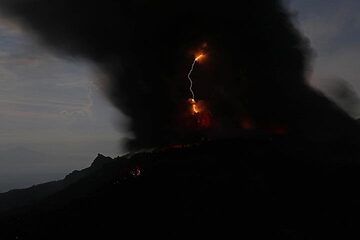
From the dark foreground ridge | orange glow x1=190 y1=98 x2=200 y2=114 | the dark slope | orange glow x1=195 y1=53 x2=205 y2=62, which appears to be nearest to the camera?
the dark foreground ridge

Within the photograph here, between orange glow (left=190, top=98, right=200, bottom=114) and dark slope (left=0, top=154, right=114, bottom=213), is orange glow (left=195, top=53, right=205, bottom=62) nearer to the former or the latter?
orange glow (left=190, top=98, right=200, bottom=114)

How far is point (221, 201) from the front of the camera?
45.0 m

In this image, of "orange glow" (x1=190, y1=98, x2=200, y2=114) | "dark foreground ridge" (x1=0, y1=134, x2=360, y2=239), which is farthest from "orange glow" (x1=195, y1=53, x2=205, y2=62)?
"dark foreground ridge" (x1=0, y1=134, x2=360, y2=239)

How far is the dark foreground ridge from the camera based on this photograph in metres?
40.8

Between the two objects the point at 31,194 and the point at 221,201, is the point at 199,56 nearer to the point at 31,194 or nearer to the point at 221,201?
the point at 31,194

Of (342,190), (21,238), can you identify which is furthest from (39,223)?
(342,190)

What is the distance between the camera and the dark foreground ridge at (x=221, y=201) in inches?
1604

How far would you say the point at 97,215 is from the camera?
147 ft

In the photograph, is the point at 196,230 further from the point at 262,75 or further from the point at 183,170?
the point at 262,75

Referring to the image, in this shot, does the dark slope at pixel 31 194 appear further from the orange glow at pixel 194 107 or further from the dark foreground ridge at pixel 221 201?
the dark foreground ridge at pixel 221 201

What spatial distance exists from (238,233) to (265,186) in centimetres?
1015

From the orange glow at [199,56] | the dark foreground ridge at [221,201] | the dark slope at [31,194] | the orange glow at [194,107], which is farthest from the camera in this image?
the orange glow at [199,56]

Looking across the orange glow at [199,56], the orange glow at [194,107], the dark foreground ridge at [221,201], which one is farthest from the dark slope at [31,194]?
the orange glow at [199,56]

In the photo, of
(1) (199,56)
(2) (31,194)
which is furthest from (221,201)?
(2) (31,194)
